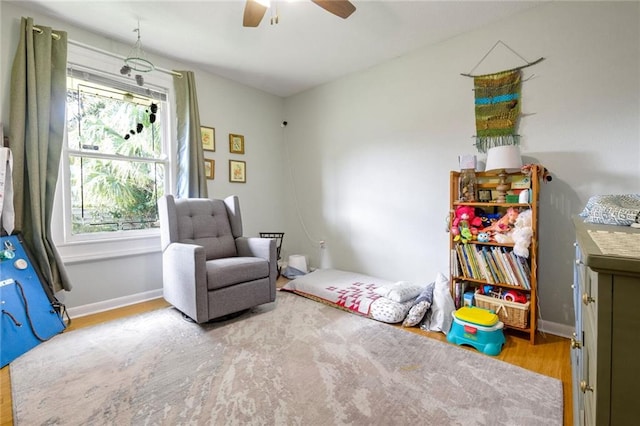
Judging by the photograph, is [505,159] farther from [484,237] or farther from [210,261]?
[210,261]

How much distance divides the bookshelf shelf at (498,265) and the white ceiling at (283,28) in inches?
48.1

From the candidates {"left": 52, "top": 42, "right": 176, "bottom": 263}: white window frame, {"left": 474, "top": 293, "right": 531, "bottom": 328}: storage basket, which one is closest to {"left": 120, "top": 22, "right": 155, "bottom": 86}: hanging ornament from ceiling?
{"left": 52, "top": 42, "right": 176, "bottom": 263}: white window frame

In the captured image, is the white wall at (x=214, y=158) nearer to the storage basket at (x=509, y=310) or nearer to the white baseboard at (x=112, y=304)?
the white baseboard at (x=112, y=304)

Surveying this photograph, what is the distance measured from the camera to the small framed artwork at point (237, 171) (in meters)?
3.55

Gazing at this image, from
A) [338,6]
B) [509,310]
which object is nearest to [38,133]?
[338,6]

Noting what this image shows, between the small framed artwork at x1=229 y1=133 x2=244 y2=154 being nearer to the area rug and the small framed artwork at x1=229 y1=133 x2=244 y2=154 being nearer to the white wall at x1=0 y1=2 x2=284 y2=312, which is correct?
the white wall at x1=0 y1=2 x2=284 y2=312

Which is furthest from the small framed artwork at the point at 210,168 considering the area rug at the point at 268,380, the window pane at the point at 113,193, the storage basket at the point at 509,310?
the storage basket at the point at 509,310

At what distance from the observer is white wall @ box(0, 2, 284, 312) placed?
2.35 m

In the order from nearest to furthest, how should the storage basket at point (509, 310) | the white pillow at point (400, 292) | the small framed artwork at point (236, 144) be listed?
the storage basket at point (509, 310), the white pillow at point (400, 292), the small framed artwork at point (236, 144)

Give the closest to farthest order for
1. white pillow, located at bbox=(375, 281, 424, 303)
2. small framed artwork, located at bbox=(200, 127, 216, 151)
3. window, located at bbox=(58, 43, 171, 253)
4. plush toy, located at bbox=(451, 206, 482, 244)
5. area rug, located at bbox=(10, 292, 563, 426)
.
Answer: area rug, located at bbox=(10, 292, 563, 426)
plush toy, located at bbox=(451, 206, 482, 244)
white pillow, located at bbox=(375, 281, 424, 303)
window, located at bbox=(58, 43, 171, 253)
small framed artwork, located at bbox=(200, 127, 216, 151)

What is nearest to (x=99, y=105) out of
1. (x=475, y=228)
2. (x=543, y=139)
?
(x=475, y=228)

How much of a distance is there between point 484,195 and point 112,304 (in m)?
3.29

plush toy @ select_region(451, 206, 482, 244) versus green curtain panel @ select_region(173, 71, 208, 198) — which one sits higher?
green curtain panel @ select_region(173, 71, 208, 198)

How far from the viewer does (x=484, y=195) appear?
2330mm
